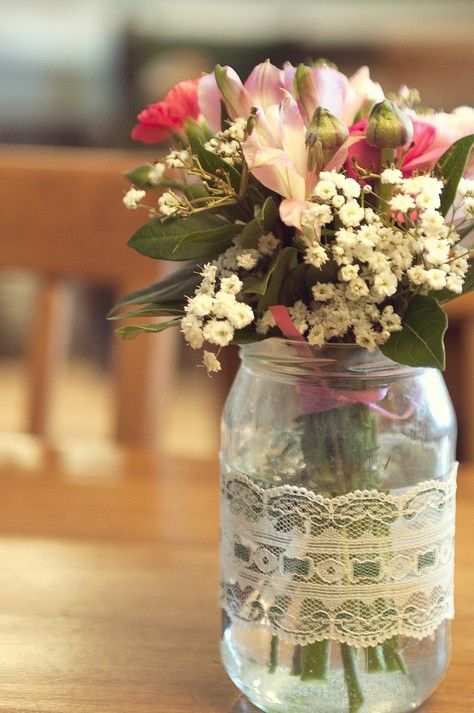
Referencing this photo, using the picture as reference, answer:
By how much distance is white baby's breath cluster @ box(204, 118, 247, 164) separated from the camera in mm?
486

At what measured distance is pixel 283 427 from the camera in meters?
0.54

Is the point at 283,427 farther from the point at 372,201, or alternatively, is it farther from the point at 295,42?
the point at 295,42

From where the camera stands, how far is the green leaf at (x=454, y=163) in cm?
49

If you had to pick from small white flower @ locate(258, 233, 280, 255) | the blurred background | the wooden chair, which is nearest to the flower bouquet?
small white flower @ locate(258, 233, 280, 255)

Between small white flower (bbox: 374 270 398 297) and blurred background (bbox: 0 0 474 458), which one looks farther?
blurred background (bbox: 0 0 474 458)

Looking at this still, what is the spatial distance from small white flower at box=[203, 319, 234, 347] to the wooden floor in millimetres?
2040

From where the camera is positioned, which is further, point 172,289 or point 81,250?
point 81,250

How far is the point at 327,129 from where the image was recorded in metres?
0.46

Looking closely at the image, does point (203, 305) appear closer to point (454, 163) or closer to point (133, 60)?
point (454, 163)

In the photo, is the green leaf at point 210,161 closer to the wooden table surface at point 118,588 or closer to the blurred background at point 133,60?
the wooden table surface at point 118,588

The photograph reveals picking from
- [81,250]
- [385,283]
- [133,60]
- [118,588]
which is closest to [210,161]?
[385,283]

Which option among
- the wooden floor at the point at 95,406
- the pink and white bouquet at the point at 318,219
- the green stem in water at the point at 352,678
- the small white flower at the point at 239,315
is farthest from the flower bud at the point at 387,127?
the wooden floor at the point at 95,406

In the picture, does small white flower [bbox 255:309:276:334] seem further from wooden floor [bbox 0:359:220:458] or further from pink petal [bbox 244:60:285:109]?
wooden floor [bbox 0:359:220:458]

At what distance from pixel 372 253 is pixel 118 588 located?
42 centimetres
